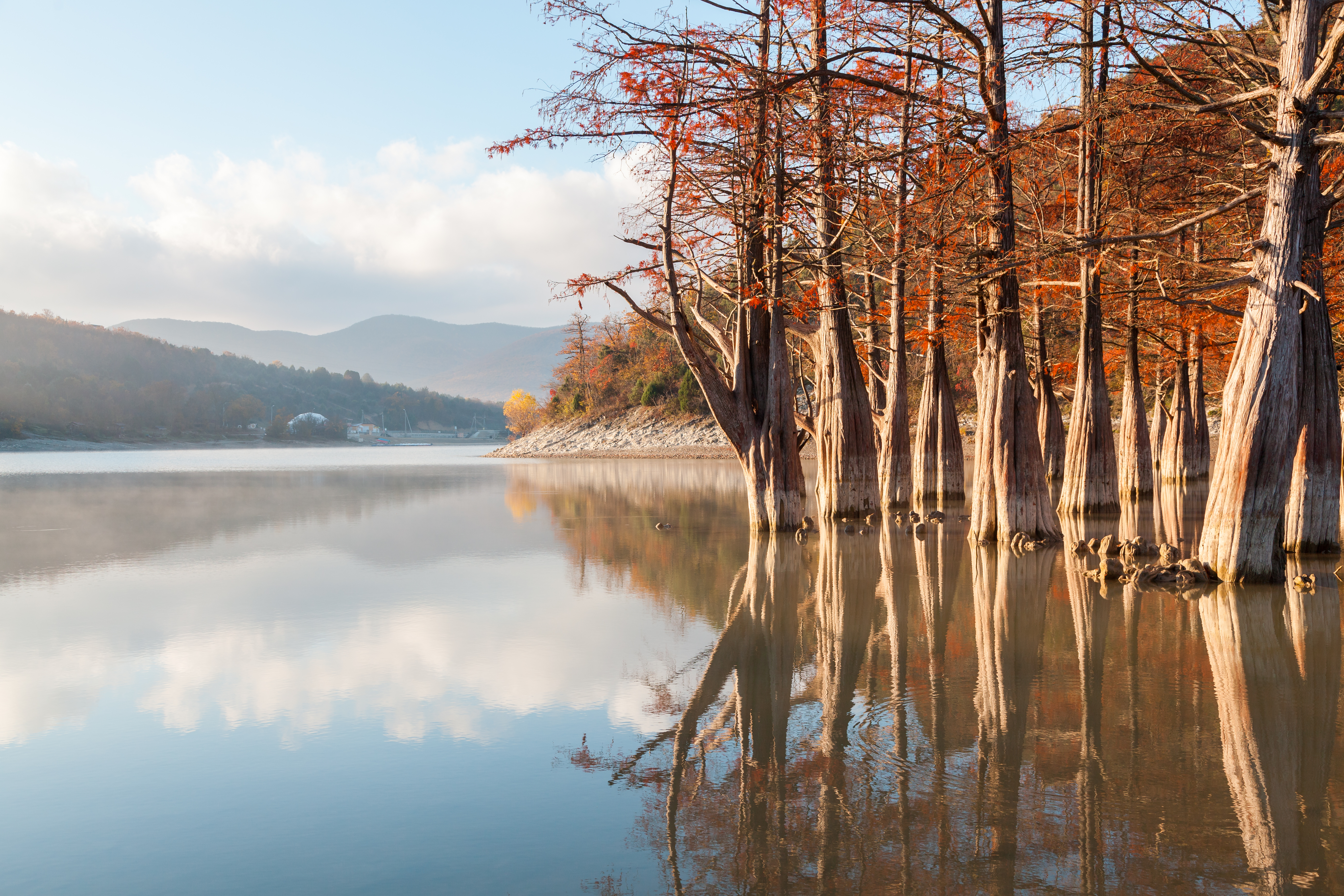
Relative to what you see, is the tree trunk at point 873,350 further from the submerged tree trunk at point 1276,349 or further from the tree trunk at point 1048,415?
the submerged tree trunk at point 1276,349

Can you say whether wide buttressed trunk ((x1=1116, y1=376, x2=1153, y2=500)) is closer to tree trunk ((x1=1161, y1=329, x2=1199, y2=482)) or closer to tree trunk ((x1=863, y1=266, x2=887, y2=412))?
tree trunk ((x1=1161, y1=329, x2=1199, y2=482))

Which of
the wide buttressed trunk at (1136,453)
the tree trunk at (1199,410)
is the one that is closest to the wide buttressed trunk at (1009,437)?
the wide buttressed trunk at (1136,453)

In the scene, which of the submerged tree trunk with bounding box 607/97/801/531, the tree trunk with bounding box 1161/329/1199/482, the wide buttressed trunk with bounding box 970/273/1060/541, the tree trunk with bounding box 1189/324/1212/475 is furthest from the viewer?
the tree trunk with bounding box 1161/329/1199/482

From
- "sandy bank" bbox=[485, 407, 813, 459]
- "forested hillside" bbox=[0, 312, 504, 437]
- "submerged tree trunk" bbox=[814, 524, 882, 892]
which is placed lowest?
"submerged tree trunk" bbox=[814, 524, 882, 892]

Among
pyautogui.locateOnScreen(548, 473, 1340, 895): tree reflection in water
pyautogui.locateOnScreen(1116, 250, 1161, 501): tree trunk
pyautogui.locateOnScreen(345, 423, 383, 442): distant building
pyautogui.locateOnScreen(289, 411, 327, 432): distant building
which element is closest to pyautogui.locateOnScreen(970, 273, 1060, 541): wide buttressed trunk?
pyautogui.locateOnScreen(548, 473, 1340, 895): tree reflection in water

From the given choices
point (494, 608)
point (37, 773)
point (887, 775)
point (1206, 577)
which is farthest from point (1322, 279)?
point (37, 773)

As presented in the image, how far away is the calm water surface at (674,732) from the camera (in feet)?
12.7

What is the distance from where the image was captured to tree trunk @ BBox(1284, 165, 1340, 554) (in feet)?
34.5

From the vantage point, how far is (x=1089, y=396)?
655 inches

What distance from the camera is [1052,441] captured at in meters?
23.5

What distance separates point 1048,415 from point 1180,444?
4872 millimetres

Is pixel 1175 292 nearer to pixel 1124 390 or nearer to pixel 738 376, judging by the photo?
pixel 738 376

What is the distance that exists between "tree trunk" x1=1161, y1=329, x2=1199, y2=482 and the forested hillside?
331ft

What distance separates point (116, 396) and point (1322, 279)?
424 ft
